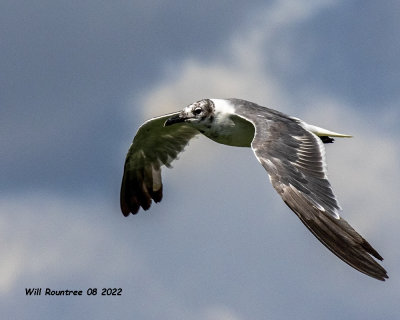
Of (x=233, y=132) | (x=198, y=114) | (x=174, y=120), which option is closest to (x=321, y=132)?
(x=233, y=132)

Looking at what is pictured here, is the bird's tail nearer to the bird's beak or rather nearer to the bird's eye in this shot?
the bird's eye

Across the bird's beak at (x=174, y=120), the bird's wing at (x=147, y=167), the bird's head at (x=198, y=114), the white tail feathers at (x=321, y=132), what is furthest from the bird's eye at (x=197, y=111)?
the bird's wing at (x=147, y=167)

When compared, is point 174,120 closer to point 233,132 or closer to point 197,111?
point 197,111

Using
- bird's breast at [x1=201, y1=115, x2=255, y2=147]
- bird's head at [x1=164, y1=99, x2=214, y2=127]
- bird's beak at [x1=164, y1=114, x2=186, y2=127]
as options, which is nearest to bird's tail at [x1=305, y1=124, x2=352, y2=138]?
bird's breast at [x1=201, y1=115, x2=255, y2=147]

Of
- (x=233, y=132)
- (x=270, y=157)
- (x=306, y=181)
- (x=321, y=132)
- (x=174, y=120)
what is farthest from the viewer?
(x=174, y=120)

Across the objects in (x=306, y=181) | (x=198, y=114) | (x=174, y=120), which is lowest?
(x=306, y=181)

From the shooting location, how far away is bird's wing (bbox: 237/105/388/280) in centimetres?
1405

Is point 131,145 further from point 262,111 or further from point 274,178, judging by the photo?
point 274,178

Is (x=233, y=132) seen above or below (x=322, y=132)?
below

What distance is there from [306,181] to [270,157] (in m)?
0.85

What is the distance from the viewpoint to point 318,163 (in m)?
16.2

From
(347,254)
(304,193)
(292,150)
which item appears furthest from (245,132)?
(347,254)

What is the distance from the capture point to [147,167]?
22.4 metres

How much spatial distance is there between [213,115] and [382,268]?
6.38m
